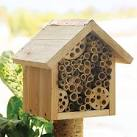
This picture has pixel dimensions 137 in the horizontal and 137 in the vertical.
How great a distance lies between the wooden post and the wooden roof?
222mm

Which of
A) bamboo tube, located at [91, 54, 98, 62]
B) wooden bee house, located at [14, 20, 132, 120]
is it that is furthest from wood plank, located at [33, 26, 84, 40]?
bamboo tube, located at [91, 54, 98, 62]

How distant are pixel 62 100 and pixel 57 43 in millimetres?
174

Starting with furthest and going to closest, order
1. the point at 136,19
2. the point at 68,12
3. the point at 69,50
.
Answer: the point at 136,19 → the point at 68,12 → the point at 69,50

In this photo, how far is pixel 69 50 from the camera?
1.14 m

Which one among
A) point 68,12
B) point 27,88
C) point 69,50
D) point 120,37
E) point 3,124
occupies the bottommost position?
point 3,124

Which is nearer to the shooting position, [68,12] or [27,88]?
[27,88]

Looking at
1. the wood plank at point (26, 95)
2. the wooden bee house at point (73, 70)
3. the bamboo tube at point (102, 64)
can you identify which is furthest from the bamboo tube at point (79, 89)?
the wood plank at point (26, 95)

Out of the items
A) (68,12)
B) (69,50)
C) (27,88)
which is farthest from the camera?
(68,12)

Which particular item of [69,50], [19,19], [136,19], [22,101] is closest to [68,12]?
[19,19]

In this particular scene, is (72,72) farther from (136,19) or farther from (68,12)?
(136,19)

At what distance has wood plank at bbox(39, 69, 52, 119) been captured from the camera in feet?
3.76

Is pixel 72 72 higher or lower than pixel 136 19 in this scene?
lower

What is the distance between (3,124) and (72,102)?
0.23 m

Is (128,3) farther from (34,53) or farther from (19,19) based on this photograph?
(34,53)
